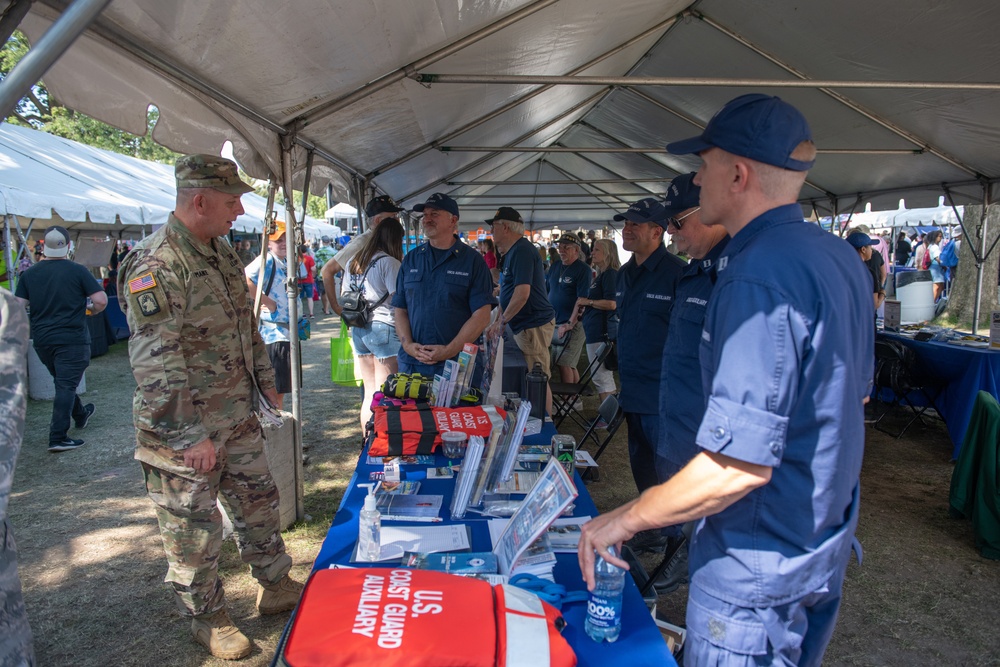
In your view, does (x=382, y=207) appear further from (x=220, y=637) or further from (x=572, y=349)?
(x=220, y=637)

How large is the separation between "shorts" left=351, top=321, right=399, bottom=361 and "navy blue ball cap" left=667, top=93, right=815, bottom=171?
A: 3.25 metres

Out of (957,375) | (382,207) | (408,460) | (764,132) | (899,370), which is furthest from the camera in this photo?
(899,370)

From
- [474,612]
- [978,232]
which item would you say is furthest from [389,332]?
[978,232]

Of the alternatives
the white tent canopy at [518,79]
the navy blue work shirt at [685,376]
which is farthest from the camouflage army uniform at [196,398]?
the navy blue work shirt at [685,376]

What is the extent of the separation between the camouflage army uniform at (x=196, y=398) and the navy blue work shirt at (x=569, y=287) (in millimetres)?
4258

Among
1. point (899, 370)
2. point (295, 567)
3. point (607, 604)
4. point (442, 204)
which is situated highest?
point (442, 204)

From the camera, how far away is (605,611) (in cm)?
136

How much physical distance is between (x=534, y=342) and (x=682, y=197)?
279 cm

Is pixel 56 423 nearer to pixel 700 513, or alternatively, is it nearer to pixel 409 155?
pixel 409 155

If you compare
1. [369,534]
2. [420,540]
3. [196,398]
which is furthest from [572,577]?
[196,398]

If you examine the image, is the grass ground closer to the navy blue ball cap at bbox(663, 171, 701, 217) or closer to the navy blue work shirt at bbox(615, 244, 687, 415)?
the navy blue work shirt at bbox(615, 244, 687, 415)

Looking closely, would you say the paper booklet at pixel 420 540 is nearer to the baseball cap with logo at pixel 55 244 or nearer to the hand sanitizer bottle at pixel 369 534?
the hand sanitizer bottle at pixel 369 534

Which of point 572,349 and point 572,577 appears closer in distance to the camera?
point 572,577

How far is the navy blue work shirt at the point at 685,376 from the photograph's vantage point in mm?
2277
